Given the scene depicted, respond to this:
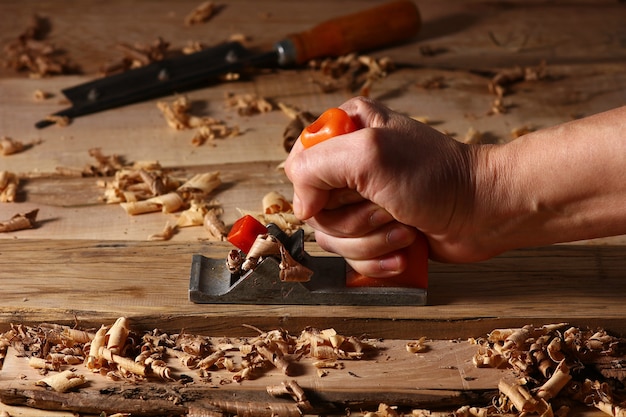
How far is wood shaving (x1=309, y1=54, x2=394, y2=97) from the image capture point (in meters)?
2.62

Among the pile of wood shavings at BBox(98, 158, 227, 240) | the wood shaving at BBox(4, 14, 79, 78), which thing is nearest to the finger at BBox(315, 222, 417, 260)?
the pile of wood shavings at BBox(98, 158, 227, 240)

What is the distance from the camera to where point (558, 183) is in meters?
1.63

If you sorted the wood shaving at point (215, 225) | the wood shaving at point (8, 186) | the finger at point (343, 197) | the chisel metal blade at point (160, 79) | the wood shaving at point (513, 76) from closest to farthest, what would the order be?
the finger at point (343, 197) < the wood shaving at point (215, 225) < the wood shaving at point (8, 186) < the chisel metal blade at point (160, 79) < the wood shaving at point (513, 76)

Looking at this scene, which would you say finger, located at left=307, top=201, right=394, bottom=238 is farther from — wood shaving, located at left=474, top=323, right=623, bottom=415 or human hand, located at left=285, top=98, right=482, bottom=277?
wood shaving, located at left=474, top=323, right=623, bottom=415

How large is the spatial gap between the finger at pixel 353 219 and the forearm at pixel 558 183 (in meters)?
0.20

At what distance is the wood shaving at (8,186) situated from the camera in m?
2.10

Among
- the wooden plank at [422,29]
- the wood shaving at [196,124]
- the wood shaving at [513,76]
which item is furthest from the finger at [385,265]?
the wooden plank at [422,29]

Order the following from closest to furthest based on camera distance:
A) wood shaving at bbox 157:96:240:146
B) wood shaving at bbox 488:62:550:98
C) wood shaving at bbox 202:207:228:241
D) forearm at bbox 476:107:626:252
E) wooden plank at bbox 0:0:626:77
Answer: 1. forearm at bbox 476:107:626:252
2. wood shaving at bbox 202:207:228:241
3. wood shaving at bbox 157:96:240:146
4. wood shaving at bbox 488:62:550:98
5. wooden plank at bbox 0:0:626:77

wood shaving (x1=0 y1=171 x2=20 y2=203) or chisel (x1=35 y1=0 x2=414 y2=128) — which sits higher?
chisel (x1=35 y1=0 x2=414 y2=128)

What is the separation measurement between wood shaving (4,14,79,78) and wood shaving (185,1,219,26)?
0.44 m

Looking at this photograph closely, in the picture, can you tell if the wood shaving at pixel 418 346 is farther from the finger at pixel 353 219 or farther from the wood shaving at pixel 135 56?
the wood shaving at pixel 135 56

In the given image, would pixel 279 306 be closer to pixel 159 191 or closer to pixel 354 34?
pixel 159 191

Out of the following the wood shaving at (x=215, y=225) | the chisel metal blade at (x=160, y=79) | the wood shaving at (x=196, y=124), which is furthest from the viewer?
the chisel metal blade at (x=160, y=79)

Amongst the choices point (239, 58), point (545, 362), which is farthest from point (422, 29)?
point (545, 362)
